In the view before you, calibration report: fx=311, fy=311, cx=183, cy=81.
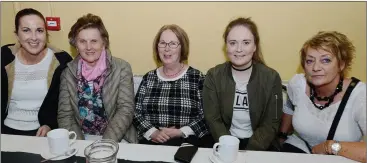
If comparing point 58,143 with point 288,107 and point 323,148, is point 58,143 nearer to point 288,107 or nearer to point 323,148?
point 323,148

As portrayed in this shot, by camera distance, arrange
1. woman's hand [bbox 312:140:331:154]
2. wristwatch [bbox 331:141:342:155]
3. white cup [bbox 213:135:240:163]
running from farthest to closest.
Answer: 1. woman's hand [bbox 312:140:331:154]
2. wristwatch [bbox 331:141:342:155]
3. white cup [bbox 213:135:240:163]

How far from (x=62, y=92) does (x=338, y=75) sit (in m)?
1.62

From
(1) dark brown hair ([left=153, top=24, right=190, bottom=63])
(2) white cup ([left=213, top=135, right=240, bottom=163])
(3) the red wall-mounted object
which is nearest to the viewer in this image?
(2) white cup ([left=213, top=135, right=240, bottom=163])

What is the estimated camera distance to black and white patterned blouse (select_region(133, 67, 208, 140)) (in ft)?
6.49

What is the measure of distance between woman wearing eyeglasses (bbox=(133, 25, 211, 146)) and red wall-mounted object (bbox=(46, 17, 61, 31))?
31.8 inches

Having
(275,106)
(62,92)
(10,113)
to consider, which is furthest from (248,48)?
(10,113)

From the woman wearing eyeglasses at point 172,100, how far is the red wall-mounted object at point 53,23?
0.81 m

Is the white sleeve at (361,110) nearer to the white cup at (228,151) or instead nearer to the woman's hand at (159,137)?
the white cup at (228,151)

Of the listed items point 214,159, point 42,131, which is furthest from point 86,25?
point 214,159

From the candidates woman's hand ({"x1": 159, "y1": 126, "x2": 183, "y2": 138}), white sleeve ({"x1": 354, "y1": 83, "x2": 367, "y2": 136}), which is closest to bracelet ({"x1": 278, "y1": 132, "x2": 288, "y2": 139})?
white sleeve ({"x1": 354, "y1": 83, "x2": 367, "y2": 136})

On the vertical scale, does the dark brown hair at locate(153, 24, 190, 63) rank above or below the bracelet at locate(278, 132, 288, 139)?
above

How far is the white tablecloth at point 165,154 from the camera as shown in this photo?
4.00 ft

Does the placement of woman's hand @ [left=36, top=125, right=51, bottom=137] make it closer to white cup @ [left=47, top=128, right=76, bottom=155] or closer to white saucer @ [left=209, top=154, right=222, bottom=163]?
white cup @ [left=47, top=128, right=76, bottom=155]

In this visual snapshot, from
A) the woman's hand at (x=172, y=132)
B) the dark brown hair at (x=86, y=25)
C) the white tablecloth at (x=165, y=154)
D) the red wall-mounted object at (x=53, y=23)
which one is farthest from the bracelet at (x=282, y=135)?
the red wall-mounted object at (x=53, y=23)
